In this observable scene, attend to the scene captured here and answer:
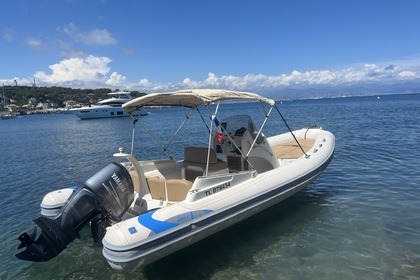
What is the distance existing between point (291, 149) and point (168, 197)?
567cm

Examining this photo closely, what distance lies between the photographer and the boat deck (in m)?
9.54

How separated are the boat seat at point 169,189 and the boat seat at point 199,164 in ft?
3.11

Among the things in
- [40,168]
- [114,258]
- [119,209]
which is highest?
[119,209]

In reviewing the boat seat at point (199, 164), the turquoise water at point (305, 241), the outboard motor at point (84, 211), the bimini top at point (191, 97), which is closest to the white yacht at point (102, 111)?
the turquoise water at point (305, 241)

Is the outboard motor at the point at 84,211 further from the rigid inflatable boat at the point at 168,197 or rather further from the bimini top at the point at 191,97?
the bimini top at the point at 191,97

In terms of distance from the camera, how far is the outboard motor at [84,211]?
16.0 ft

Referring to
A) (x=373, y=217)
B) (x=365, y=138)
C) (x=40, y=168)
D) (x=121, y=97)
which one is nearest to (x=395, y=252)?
(x=373, y=217)

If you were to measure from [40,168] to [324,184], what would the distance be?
1358cm

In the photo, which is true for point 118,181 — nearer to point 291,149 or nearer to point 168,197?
point 168,197

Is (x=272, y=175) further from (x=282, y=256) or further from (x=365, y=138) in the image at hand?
(x=365, y=138)

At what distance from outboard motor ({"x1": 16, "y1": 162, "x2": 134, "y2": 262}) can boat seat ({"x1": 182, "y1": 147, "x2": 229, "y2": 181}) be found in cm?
168

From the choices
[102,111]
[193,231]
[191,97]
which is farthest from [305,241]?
[102,111]

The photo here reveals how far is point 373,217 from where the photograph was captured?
7324 millimetres

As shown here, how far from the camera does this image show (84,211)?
516 cm
